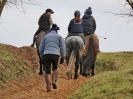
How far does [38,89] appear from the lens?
18.4 m

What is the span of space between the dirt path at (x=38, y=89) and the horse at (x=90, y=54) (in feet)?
2.04

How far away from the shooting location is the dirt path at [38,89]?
1684cm

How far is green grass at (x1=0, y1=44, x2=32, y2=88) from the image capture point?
70.4 ft

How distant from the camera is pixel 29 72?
23.5 metres

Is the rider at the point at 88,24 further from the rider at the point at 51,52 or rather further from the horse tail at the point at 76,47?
the rider at the point at 51,52

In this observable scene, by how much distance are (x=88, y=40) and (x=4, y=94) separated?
4.47 m

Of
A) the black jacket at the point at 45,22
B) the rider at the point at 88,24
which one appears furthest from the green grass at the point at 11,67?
the rider at the point at 88,24

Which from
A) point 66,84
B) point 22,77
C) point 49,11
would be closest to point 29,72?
point 22,77

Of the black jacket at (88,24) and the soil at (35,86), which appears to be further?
the black jacket at (88,24)

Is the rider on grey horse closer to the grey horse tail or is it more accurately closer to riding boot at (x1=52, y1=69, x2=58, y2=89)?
the grey horse tail

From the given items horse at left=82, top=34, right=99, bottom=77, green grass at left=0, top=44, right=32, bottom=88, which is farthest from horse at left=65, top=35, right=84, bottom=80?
green grass at left=0, top=44, right=32, bottom=88

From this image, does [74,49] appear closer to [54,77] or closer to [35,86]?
[35,86]

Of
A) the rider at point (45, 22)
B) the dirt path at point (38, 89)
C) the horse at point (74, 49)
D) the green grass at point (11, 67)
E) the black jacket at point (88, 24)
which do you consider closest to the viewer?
the dirt path at point (38, 89)

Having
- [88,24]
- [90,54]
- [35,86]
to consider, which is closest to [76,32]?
[88,24]
